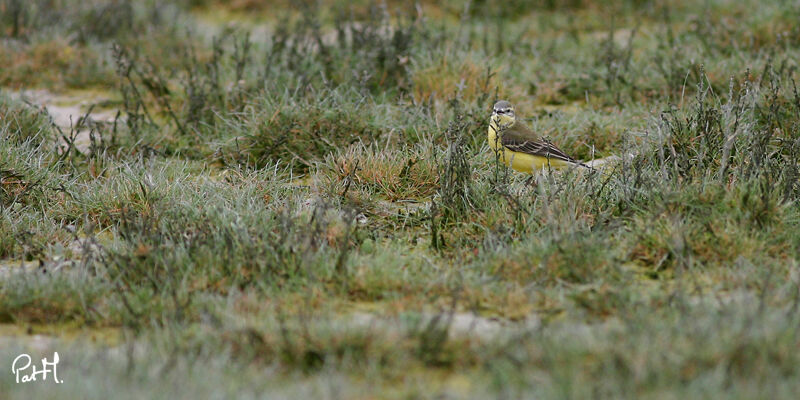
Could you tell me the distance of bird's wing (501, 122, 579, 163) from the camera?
5.88 metres

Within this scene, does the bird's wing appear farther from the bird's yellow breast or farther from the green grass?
the green grass

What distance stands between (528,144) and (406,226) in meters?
1.33

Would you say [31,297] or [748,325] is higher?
[748,325]

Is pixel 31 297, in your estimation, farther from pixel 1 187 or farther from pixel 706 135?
pixel 706 135

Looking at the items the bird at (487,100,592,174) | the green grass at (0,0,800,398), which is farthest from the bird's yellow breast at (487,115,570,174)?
the green grass at (0,0,800,398)

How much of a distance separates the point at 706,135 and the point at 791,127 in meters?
1.05

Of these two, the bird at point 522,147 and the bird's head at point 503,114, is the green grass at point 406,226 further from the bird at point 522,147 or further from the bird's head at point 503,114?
the bird's head at point 503,114

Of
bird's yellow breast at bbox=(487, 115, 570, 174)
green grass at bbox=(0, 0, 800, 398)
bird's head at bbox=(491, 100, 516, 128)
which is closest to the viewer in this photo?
green grass at bbox=(0, 0, 800, 398)

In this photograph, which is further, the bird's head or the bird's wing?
the bird's head

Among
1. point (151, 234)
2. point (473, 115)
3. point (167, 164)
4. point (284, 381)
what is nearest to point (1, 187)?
point (167, 164)

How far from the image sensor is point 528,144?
19.6 feet

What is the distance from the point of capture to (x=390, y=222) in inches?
203

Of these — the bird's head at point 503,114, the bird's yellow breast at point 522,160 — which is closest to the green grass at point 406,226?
the bird's yellow breast at point 522,160

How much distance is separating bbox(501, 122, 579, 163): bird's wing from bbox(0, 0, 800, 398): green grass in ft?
0.80
